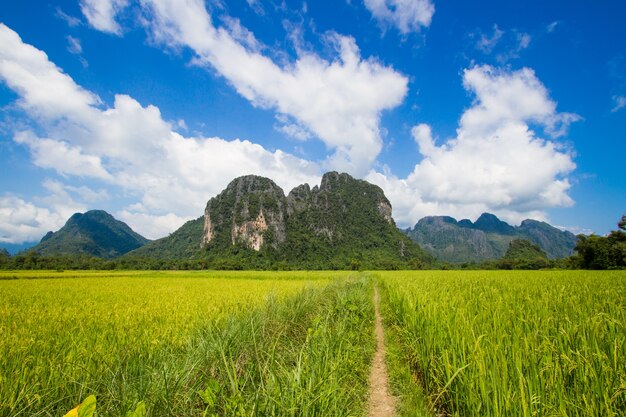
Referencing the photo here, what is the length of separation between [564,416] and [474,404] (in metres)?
0.68

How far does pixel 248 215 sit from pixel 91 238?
123036 mm

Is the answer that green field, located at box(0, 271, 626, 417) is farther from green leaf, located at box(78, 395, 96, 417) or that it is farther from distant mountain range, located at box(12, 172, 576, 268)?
distant mountain range, located at box(12, 172, 576, 268)

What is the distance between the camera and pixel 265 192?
107m

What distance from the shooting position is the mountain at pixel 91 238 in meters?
134

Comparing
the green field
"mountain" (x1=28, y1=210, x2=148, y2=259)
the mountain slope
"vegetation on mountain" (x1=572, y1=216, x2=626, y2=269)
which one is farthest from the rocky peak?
the green field

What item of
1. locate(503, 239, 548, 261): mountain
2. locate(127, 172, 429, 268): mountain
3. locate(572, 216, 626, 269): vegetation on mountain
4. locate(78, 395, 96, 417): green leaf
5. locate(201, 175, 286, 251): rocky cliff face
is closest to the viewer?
locate(78, 395, 96, 417): green leaf

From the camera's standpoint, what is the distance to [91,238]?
523 ft

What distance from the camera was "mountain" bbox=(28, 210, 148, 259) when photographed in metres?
134

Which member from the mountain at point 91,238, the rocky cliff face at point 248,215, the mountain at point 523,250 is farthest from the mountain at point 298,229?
the mountain at point 91,238

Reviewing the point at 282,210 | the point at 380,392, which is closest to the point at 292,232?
the point at 282,210

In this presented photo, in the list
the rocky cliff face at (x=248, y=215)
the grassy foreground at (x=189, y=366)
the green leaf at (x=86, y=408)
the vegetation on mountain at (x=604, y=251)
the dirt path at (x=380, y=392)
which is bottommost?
the dirt path at (x=380, y=392)

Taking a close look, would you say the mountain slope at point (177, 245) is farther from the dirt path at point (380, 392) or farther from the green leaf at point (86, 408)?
the green leaf at point (86, 408)

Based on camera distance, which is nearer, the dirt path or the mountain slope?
the dirt path

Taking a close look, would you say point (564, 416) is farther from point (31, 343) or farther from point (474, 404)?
point (31, 343)
